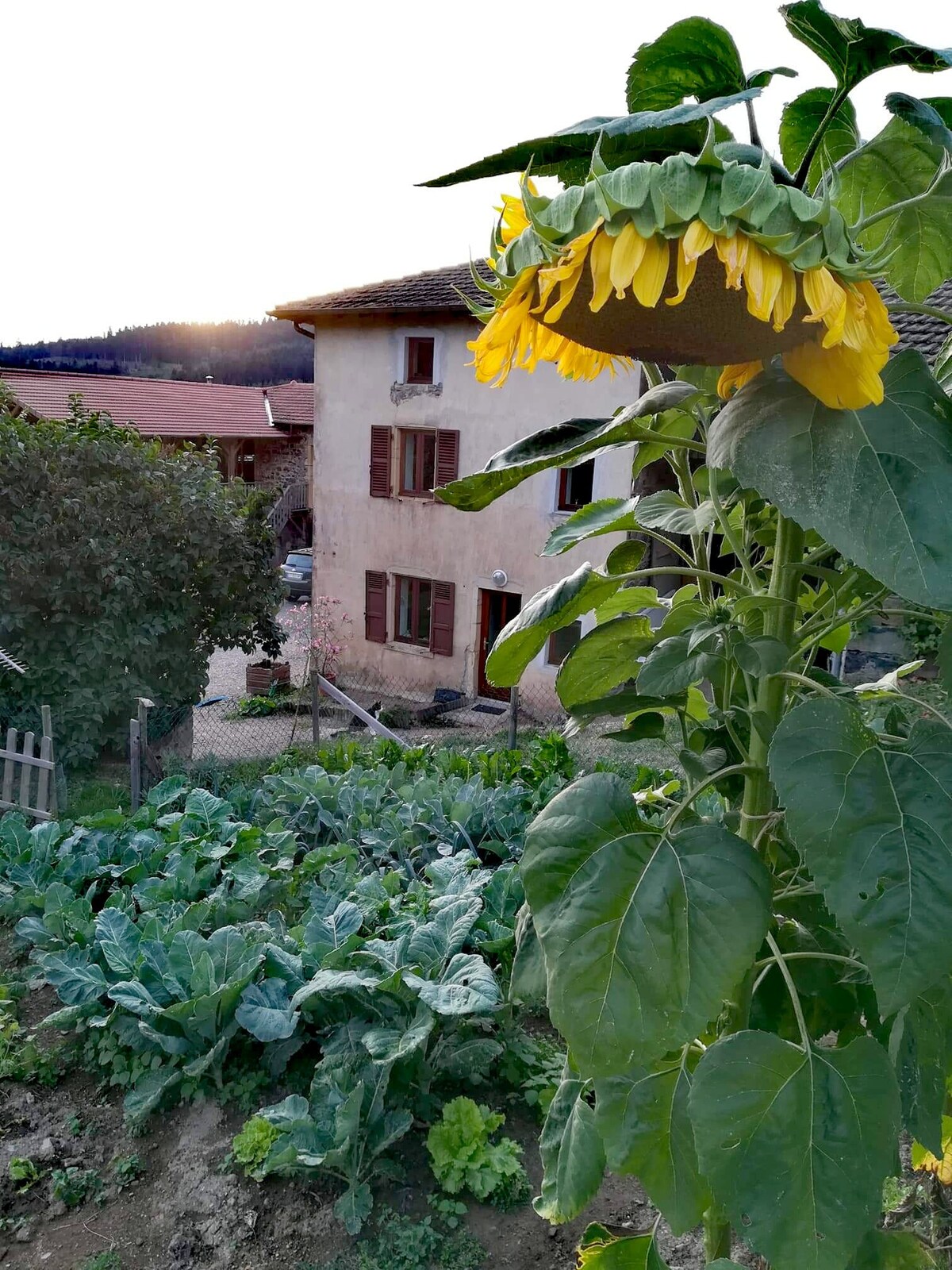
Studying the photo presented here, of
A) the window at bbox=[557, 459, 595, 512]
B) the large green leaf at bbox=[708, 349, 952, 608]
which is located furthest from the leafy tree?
the large green leaf at bbox=[708, 349, 952, 608]

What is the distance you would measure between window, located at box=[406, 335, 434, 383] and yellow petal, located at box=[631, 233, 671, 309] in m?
13.0

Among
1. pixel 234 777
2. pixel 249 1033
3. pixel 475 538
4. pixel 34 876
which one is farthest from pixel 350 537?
pixel 249 1033

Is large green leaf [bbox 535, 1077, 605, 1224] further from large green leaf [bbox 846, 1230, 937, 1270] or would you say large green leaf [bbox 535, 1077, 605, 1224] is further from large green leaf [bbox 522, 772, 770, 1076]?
large green leaf [bbox 522, 772, 770, 1076]

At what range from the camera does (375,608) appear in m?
14.7

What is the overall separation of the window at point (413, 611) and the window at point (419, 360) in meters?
2.80

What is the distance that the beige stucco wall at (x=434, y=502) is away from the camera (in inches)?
485

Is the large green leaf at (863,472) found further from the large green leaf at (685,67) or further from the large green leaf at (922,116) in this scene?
the large green leaf at (685,67)

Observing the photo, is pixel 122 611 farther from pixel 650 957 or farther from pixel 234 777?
pixel 650 957

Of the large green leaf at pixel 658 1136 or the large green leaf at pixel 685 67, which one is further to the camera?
the large green leaf at pixel 658 1136

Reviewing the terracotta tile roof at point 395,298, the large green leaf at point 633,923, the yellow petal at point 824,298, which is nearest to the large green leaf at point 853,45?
the yellow petal at point 824,298

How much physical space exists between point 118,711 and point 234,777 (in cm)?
170

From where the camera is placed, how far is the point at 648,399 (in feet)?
4.12

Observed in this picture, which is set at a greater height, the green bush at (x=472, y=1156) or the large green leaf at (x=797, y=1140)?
the large green leaf at (x=797, y=1140)

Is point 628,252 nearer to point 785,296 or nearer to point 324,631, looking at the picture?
point 785,296
